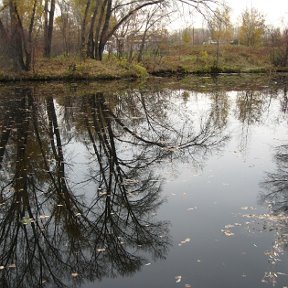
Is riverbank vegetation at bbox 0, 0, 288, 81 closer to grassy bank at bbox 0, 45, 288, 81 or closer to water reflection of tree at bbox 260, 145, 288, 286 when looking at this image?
grassy bank at bbox 0, 45, 288, 81

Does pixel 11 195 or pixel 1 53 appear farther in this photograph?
pixel 1 53

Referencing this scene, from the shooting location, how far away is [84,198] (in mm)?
6820

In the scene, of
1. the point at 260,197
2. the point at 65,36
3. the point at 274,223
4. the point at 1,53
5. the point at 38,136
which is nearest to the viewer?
the point at 274,223

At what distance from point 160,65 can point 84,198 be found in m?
34.0

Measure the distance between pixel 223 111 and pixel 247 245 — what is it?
11116mm

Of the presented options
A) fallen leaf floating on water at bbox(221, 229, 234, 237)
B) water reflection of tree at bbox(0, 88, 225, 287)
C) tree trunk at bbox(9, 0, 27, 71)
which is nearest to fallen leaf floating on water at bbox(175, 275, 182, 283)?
water reflection of tree at bbox(0, 88, 225, 287)

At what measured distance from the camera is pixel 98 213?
6.23m

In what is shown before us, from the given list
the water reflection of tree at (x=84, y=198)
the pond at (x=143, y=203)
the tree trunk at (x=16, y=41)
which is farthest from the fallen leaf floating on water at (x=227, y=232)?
the tree trunk at (x=16, y=41)

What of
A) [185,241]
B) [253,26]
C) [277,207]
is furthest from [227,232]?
[253,26]

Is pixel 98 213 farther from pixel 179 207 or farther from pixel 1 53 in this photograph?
pixel 1 53

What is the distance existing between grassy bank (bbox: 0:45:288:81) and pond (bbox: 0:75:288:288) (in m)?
16.8

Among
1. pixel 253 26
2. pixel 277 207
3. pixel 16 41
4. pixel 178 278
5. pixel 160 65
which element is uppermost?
pixel 253 26

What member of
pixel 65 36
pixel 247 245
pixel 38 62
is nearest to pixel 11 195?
pixel 247 245

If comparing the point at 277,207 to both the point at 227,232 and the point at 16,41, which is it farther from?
the point at 16,41
